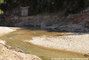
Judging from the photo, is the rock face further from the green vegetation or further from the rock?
the green vegetation

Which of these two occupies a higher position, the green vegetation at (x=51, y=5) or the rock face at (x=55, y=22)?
the green vegetation at (x=51, y=5)

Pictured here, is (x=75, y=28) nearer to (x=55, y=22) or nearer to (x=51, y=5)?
A: (x=55, y=22)

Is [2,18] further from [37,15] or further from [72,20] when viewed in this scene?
[72,20]

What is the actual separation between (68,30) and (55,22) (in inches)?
259

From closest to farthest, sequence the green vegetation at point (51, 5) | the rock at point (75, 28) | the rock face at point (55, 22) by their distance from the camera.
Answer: the rock at point (75, 28), the rock face at point (55, 22), the green vegetation at point (51, 5)

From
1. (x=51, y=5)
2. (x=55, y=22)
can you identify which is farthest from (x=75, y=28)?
(x=51, y=5)

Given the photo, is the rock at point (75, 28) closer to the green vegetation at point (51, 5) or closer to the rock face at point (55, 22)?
the rock face at point (55, 22)

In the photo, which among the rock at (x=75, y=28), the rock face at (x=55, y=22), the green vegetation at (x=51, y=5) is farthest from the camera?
the green vegetation at (x=51, y=5)

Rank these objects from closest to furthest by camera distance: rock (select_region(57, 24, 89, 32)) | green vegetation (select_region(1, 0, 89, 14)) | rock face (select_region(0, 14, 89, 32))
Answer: rock (select_region(57, 24, 89, 32)) → rock face (select_region(0, 14, 89, 32)) → green vegetation (select_region(1, 0, 89, 14))

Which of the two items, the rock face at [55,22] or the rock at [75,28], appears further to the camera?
the rock face at [55,22]

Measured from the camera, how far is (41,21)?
1187 inches

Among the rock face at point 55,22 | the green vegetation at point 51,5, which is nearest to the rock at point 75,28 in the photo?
the rock face at point 55,22

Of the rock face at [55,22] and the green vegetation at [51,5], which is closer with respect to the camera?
the rock face at [55,22]

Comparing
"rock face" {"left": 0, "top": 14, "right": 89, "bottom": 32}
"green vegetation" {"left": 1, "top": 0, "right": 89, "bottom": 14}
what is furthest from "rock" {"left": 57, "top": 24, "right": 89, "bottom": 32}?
"green vegetation" {"left": 1, "top": 0, "right": 89, "bottom": 14}
